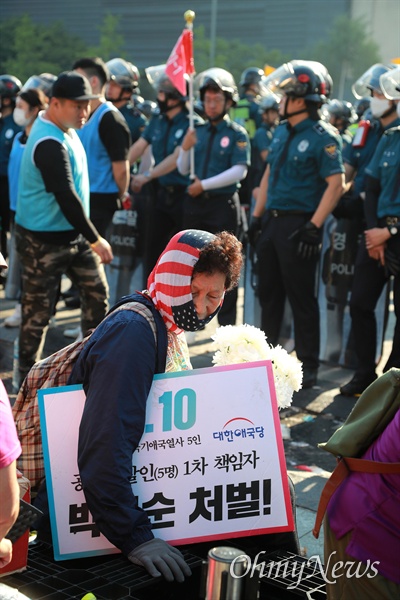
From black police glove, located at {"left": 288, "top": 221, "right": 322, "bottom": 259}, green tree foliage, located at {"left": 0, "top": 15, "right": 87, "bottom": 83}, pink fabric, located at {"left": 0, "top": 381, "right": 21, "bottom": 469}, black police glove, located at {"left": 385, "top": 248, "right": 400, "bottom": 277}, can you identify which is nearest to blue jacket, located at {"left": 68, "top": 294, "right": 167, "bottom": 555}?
pink fabric, located at {"left": 0, "top": 381, "right": 21, "bottom": 469}

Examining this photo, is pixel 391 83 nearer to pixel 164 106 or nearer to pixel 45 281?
pixel 164 106

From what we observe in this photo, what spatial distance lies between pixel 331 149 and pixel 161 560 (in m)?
4.44

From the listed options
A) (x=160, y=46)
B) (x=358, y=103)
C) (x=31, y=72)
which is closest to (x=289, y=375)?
(x=358, y=103)

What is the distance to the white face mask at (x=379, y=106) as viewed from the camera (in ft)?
24.4

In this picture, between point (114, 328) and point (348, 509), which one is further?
point (114, 328)

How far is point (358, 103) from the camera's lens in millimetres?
12703

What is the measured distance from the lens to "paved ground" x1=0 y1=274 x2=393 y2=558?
480cm

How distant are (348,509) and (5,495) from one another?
102 cm

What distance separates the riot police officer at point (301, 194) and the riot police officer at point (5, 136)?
14.2 ft

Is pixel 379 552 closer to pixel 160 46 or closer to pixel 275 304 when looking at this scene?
pixel 275 304

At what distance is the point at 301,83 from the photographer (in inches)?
273

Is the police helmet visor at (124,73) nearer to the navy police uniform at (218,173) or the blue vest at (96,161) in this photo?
the navy police uniform at (218,173)

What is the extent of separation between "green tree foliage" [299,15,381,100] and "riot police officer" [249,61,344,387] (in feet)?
135

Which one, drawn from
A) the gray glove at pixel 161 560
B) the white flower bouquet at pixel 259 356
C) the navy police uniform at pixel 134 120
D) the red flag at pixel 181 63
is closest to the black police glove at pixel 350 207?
the red flag at pixel 181 63
